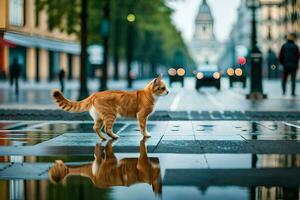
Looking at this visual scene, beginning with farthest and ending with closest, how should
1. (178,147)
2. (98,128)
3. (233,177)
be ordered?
(98,128)
(178,147)
(233,177)

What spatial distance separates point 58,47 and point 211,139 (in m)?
69.7

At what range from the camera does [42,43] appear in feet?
244

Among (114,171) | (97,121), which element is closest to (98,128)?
(97,121)

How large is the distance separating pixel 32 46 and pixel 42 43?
3.88m

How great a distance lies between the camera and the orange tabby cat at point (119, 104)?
470 inches

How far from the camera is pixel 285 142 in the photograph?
1174 cm

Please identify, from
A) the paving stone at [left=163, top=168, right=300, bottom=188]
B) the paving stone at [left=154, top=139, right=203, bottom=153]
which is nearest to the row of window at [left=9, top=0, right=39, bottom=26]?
the paving stone at [left=154, top=139, right=203, bottom=153]

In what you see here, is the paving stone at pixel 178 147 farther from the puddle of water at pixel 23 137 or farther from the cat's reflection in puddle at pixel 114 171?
the puddle of water at pixel 23 137

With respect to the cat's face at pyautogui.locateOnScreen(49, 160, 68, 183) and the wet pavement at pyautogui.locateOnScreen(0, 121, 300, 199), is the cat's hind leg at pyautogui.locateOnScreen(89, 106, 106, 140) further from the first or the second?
the cat's face at pyautogui.locateOnScreen(49, 160, 68, 183)

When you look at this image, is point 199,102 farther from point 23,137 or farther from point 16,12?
point 16,12

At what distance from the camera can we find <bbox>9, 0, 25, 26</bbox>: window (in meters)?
64.4

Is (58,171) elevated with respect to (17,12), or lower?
lower

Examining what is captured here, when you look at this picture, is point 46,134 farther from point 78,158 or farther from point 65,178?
point 65,178

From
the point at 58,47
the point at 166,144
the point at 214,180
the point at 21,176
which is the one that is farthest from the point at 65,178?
the point at 58,47
